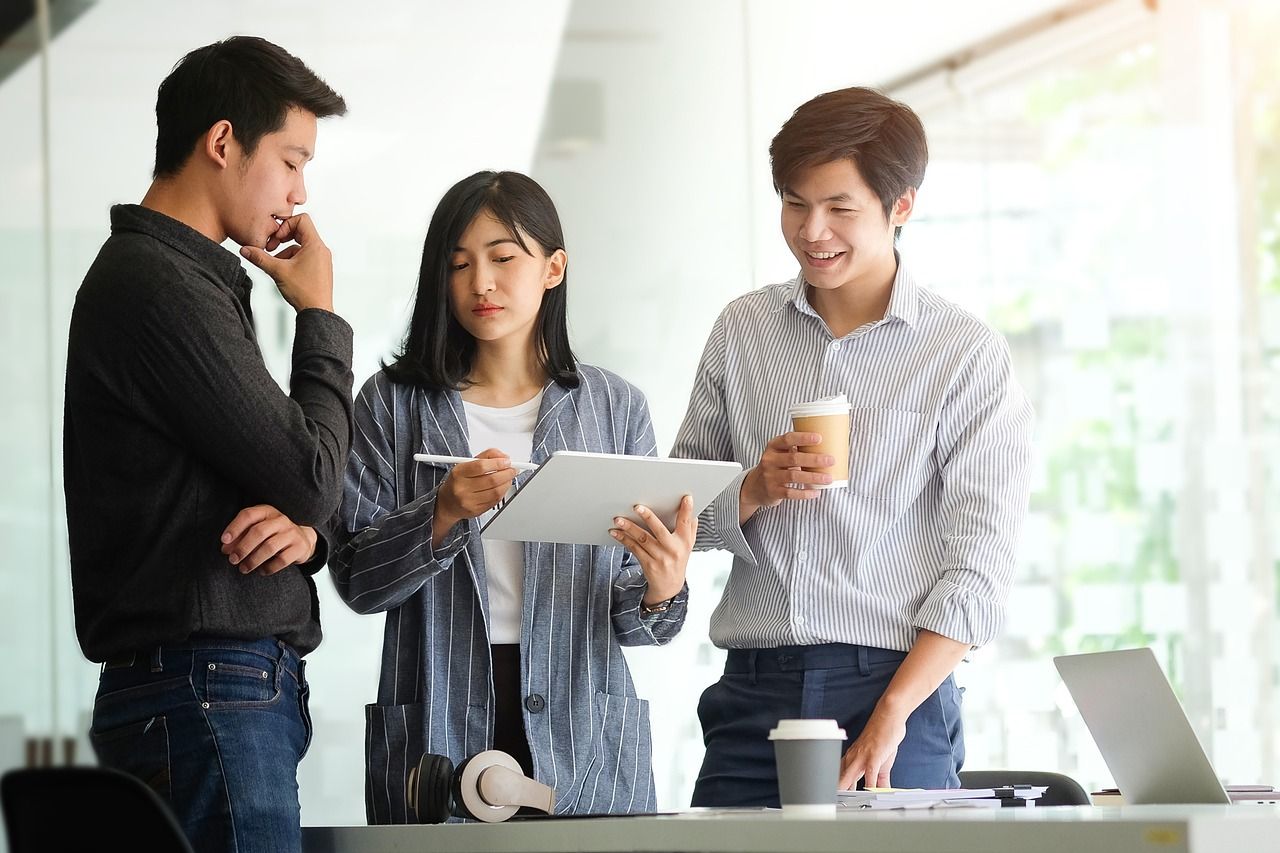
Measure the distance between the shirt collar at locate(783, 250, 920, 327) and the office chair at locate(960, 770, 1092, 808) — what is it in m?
0.73

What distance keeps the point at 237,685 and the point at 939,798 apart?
2.70 ft

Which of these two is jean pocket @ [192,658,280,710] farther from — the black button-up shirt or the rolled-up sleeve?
the rolled-up sleeve

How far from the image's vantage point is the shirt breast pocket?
2238 mm

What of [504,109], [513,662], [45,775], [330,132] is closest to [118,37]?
[330,132]

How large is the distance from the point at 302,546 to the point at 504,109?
8.04ft

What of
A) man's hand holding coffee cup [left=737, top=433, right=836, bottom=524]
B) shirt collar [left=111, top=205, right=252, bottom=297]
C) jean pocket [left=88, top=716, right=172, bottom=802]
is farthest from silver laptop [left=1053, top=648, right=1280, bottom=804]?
shirt collar [left=111, top=205, right=252, bottom=297]

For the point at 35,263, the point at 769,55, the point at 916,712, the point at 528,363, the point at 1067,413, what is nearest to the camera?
the point at 916,712

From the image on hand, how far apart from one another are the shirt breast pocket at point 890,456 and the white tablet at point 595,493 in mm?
293

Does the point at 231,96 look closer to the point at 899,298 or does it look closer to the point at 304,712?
the point at 304,712

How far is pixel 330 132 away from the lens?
156 inches

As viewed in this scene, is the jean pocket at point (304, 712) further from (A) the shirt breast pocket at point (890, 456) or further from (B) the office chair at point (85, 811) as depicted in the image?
(A) the shirt breast pocket at point (890, 456)

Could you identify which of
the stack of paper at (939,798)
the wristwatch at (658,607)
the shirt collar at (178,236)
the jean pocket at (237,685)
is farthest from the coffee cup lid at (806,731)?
the shirt collar at (178,236)

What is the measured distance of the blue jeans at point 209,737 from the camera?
1.72 meters

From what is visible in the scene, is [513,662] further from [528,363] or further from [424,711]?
[528,363]
